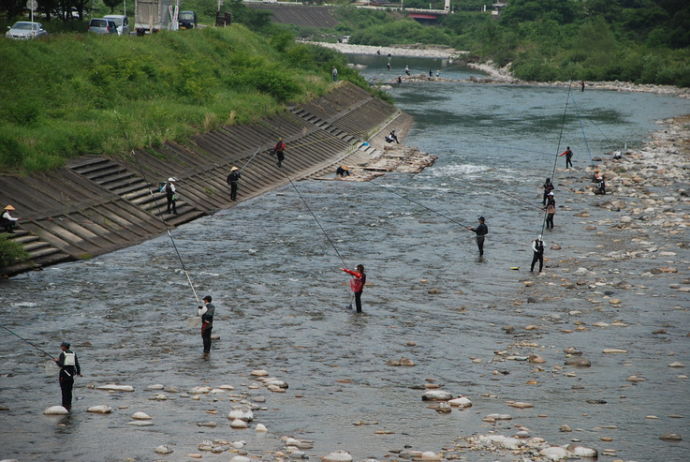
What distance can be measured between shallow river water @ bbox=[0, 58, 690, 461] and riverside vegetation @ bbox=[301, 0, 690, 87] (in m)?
80.4

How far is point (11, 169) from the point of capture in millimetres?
38438

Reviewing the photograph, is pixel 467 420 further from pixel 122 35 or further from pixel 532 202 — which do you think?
pixel 122 35

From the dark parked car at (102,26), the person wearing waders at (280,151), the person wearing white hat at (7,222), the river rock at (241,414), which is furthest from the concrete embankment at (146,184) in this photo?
the river rock at (241,414)

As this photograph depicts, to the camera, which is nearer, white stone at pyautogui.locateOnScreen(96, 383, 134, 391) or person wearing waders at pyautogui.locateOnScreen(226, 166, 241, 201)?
white stone at pyautogui.locateOnScreen(96, 383, 134, 391)

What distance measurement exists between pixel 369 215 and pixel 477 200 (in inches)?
277

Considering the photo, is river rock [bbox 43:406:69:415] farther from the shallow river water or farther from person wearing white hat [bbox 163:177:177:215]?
person wearing white hat [bbox 163:177:177:215]

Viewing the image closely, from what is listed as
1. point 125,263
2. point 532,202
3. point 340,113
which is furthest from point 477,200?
point 340,113

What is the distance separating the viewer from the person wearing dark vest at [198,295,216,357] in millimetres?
24625

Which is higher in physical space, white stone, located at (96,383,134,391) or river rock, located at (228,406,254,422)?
river rock, located at (228,406,254,422)

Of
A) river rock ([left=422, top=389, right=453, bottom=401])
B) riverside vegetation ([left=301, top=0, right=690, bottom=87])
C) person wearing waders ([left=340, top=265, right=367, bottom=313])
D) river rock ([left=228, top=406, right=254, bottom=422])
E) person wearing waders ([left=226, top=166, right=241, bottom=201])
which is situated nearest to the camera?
river rock ([left=228, top=406, right=254, bottom=422])

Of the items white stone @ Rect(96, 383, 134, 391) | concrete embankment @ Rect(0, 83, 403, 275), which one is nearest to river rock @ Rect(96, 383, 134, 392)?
white stone @ Rect(96, 383, 134, 391)

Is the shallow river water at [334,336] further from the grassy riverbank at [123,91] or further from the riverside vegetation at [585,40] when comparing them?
the riverside vegetation at [585,40]

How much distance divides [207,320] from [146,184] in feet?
63.7

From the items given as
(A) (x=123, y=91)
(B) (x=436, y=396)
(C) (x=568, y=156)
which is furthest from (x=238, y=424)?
(C) (x=568, y=156)
